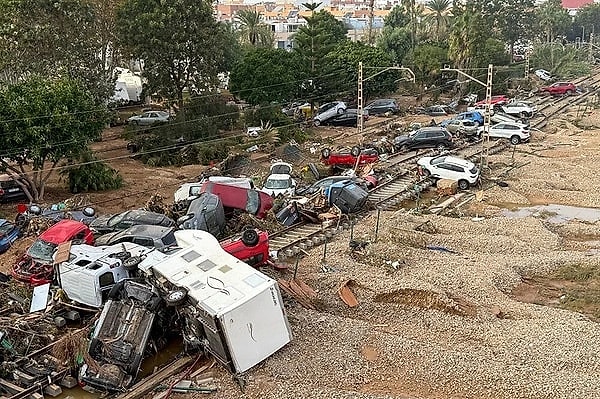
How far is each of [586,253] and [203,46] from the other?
2663 cm

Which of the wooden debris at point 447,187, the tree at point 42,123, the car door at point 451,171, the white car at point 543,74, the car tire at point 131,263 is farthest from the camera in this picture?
the white car at point 543,74

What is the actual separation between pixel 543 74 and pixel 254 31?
110ft

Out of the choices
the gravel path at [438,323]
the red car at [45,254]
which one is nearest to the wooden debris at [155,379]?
the gravel path at [438,323]

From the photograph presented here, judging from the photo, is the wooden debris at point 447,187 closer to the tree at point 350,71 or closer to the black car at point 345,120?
the black car at point 345,120

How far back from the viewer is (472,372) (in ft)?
48.1

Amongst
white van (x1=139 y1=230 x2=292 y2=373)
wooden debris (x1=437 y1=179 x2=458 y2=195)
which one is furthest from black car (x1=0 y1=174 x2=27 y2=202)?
wooden debris (x1=437 y1=179 x2=458 y2=195)

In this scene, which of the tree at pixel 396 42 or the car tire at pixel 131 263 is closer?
the car tire at pixel 131 263

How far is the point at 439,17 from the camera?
8181 cm

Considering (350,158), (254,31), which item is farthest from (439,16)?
(350,158)

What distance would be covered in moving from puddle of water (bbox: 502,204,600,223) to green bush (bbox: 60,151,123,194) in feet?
61.8

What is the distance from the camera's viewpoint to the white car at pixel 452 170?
31.6 m

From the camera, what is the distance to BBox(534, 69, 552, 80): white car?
2953 inches

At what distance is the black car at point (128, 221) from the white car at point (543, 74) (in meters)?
62.8

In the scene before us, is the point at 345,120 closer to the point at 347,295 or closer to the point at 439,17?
the point at 347,295
